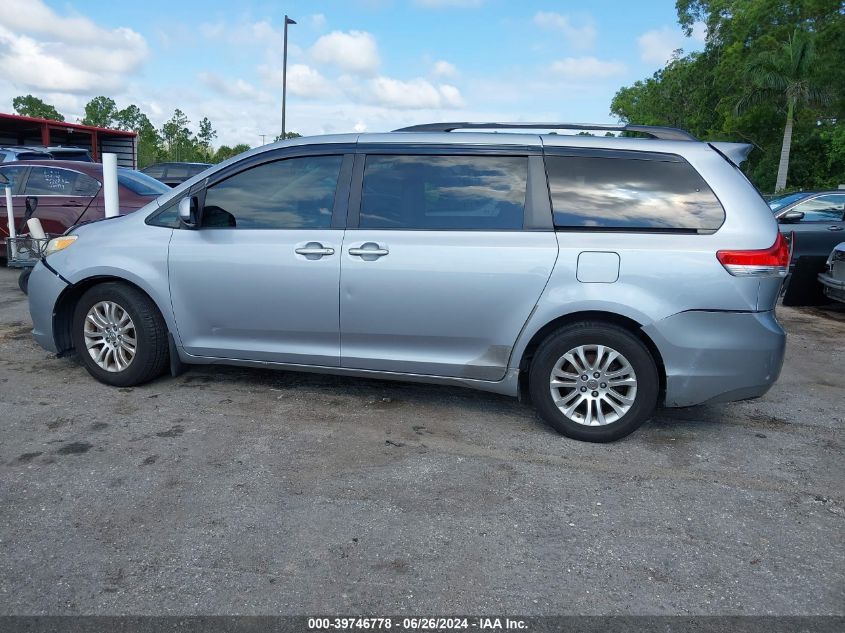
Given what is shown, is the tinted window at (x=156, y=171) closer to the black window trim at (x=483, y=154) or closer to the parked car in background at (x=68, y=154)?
the parked car in background at (x=68, y=154)

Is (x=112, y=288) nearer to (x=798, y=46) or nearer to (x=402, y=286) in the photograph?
(x=402, y=286)

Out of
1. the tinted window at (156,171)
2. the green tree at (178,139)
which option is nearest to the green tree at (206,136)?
the green tree at (178,139)

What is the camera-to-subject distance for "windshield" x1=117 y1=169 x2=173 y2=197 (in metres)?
9.80

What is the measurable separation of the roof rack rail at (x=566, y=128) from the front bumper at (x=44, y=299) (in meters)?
2.66

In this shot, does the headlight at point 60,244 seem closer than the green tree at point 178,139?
Yes

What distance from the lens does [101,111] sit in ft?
271

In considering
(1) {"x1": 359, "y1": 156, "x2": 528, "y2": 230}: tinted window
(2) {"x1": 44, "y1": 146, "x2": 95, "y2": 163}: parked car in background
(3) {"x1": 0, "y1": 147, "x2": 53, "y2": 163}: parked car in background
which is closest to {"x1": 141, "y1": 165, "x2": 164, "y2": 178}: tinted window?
(2) {"x1": 44, "y1": 146, "x2": 95, "y2": 163}: parked car in background

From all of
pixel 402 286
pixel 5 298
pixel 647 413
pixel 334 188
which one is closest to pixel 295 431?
pixel 402 286

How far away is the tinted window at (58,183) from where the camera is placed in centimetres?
1013

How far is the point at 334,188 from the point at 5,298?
576cm

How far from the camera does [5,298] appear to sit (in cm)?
839

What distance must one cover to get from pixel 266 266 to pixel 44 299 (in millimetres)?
1794

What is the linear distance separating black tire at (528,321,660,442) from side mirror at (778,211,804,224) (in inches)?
304

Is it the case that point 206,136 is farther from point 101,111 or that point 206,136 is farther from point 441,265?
point 441,265
